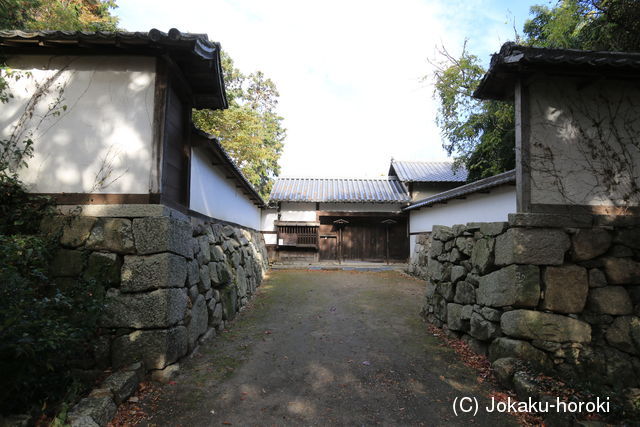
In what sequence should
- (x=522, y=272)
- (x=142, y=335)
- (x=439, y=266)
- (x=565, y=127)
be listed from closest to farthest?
1. (x=142, y=335)
2. (x=522, y=272)
3. (x=565, y=127)
4. (x=439, y=266)

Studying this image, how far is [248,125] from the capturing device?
45.7 feet

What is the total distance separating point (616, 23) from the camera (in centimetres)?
583

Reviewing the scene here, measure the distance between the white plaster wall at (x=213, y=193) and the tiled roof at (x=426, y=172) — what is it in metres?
9.80

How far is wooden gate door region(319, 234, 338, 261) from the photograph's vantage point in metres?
16.0

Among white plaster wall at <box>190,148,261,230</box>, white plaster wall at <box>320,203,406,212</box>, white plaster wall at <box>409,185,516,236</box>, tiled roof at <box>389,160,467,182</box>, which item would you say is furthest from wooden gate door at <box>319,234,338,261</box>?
white plaster wall at <box>190,148,261,230</box>

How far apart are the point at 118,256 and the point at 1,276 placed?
134 centimetres

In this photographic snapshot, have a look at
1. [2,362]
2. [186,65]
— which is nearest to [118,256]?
[2,362]

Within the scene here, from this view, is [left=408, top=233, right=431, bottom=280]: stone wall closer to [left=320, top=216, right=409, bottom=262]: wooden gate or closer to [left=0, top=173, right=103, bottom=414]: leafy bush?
[left=320, top=216, right=409, bottom=262]: wooden gate

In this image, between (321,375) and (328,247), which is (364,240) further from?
(321,375)

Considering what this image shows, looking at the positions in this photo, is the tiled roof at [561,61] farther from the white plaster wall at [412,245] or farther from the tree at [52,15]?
the white plaster wall at [412,245]

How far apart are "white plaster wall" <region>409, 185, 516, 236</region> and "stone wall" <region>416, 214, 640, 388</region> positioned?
292 centimetres

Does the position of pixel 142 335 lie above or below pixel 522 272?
below

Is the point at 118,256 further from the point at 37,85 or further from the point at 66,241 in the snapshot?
the point at 37,85

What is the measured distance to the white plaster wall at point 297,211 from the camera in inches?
626
